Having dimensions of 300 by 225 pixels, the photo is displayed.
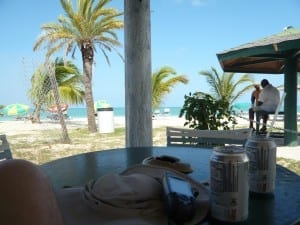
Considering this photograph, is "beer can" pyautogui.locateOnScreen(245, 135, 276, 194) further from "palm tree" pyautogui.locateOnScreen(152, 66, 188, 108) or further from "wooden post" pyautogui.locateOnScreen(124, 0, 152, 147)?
"palm tree" pyautogui.locateOnScreen(152, 66, 188, 108)

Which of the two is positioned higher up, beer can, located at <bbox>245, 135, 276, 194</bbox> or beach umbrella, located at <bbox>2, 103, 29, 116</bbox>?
beer can, located at <bbox>245, 135, 276, 194</bbox>

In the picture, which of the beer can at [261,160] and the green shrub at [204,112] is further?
the green shrub at [204,112]

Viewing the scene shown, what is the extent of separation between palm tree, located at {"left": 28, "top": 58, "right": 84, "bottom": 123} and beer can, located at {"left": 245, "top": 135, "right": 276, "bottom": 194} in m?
8.00

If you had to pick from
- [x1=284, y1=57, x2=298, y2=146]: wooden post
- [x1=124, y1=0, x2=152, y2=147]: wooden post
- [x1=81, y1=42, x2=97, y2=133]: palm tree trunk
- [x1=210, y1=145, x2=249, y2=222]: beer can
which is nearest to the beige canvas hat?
[x1=210, y1=145, x2=249, y2=222]: beer can

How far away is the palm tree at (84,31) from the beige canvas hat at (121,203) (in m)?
10.3

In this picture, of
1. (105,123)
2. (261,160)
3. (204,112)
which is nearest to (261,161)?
(261,160)

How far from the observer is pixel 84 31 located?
1120 cm

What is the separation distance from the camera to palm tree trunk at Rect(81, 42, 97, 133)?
1059cm

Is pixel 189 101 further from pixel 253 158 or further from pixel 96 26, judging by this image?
pixel 96 26

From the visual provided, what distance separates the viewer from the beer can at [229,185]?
70 centimetres

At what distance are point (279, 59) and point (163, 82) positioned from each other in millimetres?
8327

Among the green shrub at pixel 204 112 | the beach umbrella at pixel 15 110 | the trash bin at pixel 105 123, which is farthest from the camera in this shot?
the beach umbrella at pixel 15 110

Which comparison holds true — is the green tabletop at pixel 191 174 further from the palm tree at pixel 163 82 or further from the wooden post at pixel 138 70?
the palm tree at pixel 163 82

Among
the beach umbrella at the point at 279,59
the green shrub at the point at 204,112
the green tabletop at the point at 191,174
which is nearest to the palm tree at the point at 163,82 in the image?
the beach umbrella at the point at 279,59
